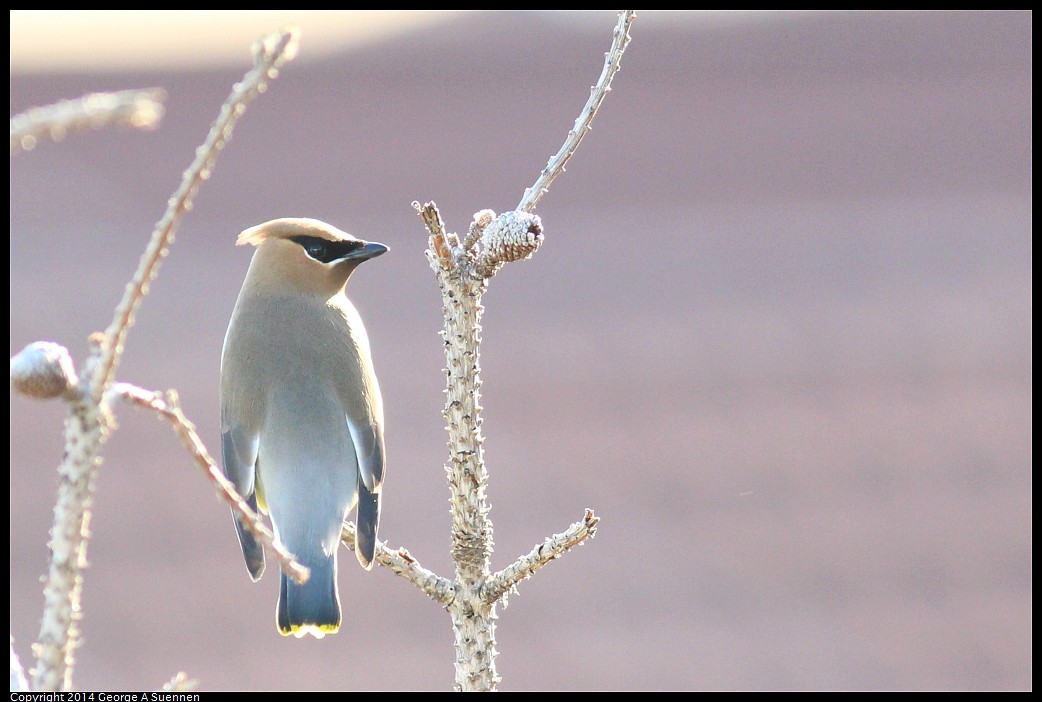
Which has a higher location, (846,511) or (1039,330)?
(1039,330)

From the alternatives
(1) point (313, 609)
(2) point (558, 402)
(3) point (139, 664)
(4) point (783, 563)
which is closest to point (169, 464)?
(3) point (139, 664)

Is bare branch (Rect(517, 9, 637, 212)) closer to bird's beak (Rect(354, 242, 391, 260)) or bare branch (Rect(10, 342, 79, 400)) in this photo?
bird's beak (Rect(354, 242, 391, 260))

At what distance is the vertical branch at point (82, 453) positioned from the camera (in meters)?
1.21

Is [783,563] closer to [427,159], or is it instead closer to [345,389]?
[427,159]

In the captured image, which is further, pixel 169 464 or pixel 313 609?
pixel 169 464

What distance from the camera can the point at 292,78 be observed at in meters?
9.26

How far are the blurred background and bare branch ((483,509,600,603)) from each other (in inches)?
215

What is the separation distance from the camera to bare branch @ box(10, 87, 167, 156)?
39.9 inches

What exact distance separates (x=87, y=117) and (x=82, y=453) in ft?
1.09

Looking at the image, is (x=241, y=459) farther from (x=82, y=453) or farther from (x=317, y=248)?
(x=82, y=453)

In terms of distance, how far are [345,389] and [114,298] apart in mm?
5937

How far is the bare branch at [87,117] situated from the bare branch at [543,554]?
104 cm

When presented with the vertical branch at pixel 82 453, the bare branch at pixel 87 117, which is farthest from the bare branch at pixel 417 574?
the bare branch at pixel 87 117

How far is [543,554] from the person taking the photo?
197cm
